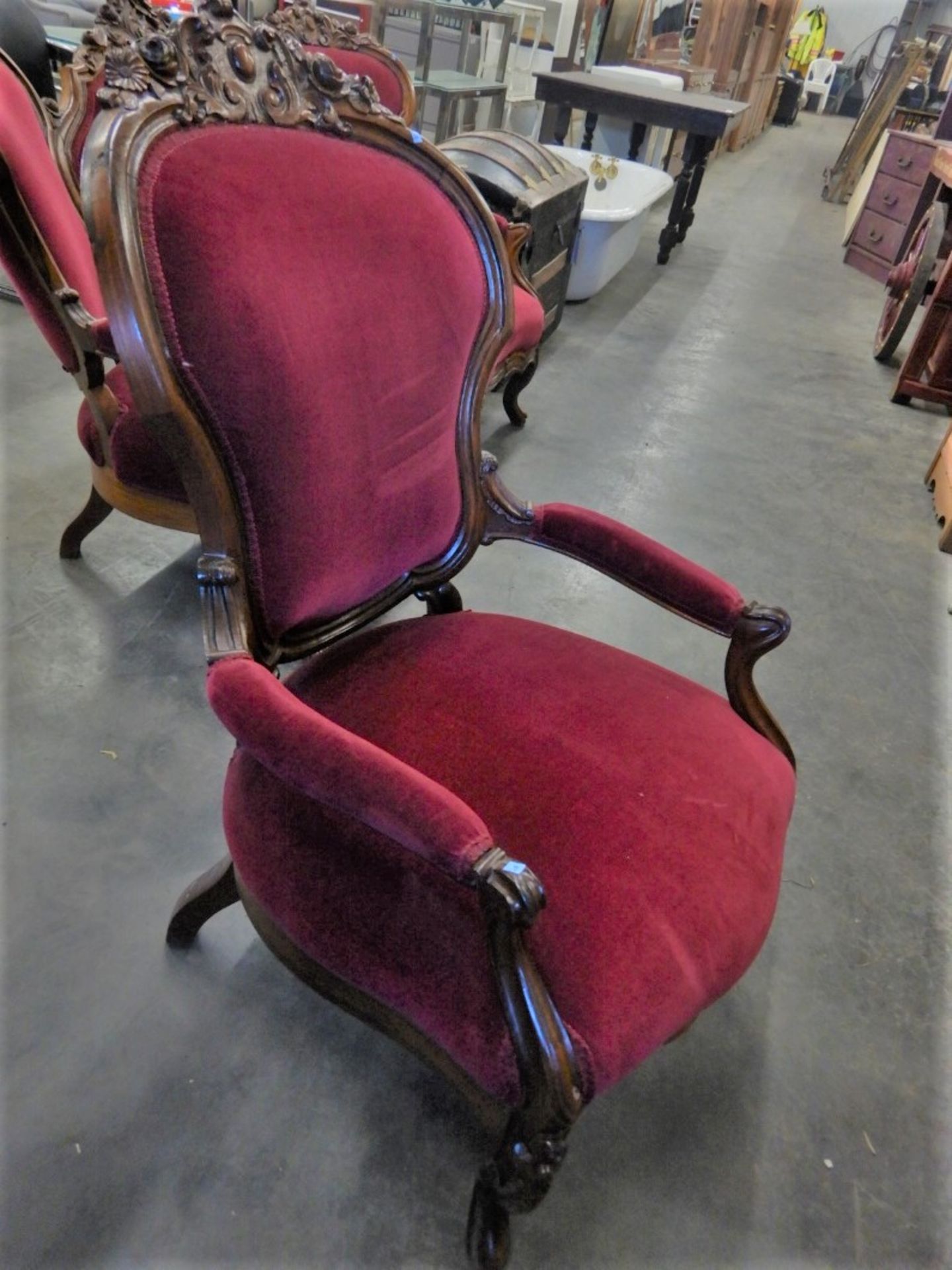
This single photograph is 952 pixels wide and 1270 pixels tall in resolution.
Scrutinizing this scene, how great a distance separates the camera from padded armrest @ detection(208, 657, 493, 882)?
0.62 meters

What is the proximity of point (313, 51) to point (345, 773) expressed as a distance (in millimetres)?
1339

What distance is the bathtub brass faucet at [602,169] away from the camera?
13.3ft

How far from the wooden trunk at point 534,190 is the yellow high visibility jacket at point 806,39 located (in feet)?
42.5

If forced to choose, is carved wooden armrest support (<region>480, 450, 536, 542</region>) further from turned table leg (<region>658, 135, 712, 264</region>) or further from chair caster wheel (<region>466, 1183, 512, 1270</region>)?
turned table leg (<region>658, 135, 712, 264</region>)

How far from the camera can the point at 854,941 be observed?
1.32 meters

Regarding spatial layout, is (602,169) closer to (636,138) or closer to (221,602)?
(636,138)

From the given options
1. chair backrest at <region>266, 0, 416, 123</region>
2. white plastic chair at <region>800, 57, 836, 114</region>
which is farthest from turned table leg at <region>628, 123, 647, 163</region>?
white plastic chair at <region>800, 57, 836, 114</region>

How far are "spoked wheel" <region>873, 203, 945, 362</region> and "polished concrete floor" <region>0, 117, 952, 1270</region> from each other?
4.85 ft

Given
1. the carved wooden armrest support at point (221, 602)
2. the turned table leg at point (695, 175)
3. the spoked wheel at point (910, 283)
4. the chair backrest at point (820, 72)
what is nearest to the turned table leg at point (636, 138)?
the turned table leg at point (695, 175)

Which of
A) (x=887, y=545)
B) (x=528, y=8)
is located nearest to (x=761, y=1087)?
(x=887, y=545)

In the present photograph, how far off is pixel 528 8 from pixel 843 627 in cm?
494

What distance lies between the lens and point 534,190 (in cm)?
244

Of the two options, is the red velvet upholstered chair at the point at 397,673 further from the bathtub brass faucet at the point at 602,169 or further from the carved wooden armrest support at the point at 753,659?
the bathtub brass faucet at the point at 602,169

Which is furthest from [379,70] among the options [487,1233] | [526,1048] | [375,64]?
[487,1233]
